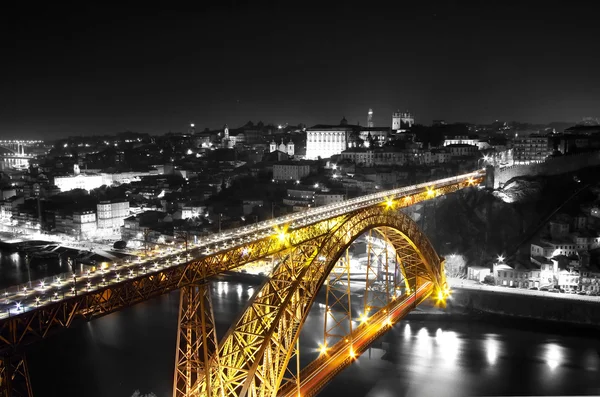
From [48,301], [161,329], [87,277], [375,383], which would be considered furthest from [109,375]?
[48,301]

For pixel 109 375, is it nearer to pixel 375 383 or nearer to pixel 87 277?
pixel 375 383

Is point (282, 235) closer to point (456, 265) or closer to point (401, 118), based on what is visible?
point (456, 265)

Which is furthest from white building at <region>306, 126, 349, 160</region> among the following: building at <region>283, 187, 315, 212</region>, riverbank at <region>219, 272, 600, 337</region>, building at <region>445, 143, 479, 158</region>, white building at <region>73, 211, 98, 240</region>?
riverbank at <region>219, 272, 600, 337</region>

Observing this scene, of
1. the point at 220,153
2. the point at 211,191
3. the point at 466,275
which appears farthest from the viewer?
the point at 220,153

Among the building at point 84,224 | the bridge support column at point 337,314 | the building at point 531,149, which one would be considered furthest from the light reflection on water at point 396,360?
the building at point 531,149

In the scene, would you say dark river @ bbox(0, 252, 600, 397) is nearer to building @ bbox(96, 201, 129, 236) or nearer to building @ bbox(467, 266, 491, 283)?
building @ bbox(467, 266, 491, 283)

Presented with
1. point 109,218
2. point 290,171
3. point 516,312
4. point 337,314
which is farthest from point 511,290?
point 109,218
